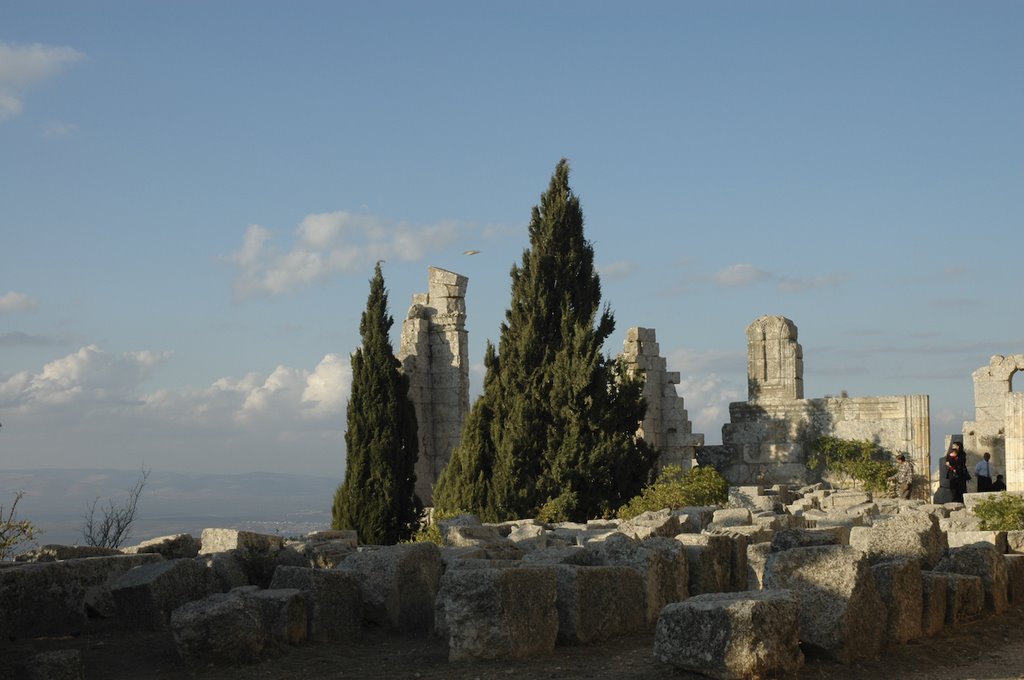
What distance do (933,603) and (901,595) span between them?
70 cm

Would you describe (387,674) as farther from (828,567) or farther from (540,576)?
(828,567)

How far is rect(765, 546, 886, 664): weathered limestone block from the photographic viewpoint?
31.1 feet

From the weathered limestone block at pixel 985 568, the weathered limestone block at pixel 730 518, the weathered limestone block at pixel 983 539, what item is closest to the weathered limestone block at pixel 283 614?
the weathered limestone block at pixel 985 568

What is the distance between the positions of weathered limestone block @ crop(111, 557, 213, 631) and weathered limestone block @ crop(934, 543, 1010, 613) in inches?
264

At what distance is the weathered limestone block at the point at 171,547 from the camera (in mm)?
14273

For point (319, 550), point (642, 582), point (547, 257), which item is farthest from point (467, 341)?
point (642, 582)

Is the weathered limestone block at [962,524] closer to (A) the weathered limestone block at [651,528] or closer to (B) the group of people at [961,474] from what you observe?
(A) the weathered limestone block at [651,528]

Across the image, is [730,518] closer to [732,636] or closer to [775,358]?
[732,636]

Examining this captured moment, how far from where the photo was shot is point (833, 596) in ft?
31.4

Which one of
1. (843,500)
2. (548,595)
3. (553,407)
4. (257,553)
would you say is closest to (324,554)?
(257,553)

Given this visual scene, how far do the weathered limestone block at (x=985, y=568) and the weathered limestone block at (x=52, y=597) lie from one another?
7509 mm

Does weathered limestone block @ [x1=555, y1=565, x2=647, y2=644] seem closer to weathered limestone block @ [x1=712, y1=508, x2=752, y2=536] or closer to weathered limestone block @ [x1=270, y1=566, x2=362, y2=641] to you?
weathered limestone block @ [x1=270, y1=566, x2=362, y2=641]

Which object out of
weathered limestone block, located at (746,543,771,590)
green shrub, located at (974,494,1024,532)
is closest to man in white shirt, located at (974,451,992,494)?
green shrub, located at (974,494,1024,532)

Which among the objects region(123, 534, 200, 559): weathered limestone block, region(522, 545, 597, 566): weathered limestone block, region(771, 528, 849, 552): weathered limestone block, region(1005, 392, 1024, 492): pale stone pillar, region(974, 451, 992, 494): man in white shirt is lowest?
region(123, 534, 200, 559): weathered limestone block
